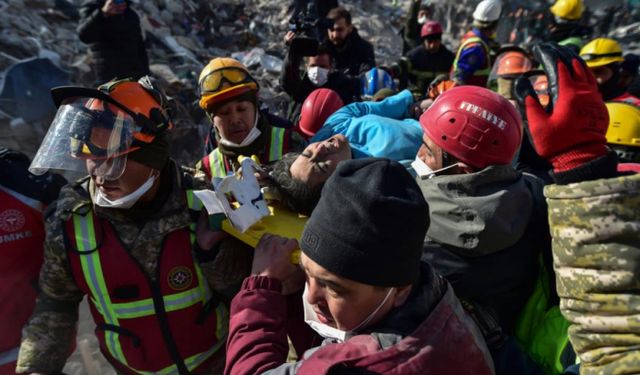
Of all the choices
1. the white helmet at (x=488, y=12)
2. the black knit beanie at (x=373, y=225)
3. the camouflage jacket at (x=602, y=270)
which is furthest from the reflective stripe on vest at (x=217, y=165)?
the white helmet at (x=488, y=12)

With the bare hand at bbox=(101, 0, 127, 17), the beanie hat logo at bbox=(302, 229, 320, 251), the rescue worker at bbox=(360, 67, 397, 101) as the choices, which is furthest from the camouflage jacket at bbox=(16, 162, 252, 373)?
the bare hand at bbox=(101, 0, 127, 17)

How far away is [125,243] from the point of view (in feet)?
6.61

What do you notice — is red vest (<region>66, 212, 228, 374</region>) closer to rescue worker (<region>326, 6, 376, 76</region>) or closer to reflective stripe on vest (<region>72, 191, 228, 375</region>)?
reflective stripe on vest (<region>72, 191, 228, 375</region>)

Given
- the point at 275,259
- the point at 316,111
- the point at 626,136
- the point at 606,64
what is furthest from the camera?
the point at 606,64

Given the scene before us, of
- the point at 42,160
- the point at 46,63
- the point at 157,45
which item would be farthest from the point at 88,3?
the point at 42,160

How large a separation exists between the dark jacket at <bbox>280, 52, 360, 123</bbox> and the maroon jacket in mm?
3733

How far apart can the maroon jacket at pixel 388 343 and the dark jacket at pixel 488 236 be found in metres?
0.36

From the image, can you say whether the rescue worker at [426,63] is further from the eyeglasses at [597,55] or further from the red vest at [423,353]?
the red vest at [423,353]

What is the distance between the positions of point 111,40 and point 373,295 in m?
6.21

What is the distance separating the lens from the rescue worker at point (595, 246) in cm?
135

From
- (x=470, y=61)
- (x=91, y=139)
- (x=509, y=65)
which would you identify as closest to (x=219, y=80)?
(x=91, y=139)

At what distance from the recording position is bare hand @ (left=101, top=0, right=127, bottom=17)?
582 cm

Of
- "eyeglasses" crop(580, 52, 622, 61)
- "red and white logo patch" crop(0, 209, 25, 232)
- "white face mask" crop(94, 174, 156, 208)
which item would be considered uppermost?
"eyeglasses" crop(580, 52, 622, 61)

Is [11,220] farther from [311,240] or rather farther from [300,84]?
[300,84]
